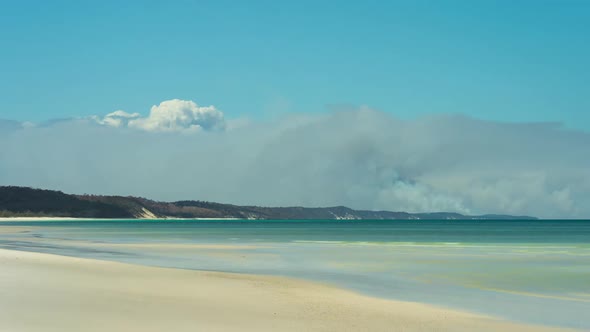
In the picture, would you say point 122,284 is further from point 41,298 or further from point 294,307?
point 294,307

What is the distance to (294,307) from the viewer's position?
17.7 metres

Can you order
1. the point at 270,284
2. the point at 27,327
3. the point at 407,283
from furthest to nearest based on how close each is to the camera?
the point at 407,283, the point at 270,284, the point at 27,327

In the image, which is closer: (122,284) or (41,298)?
(41,298)

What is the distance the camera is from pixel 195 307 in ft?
55.7

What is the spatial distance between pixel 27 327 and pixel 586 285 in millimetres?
20548

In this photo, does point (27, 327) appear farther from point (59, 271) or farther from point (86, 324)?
point (59, 271)

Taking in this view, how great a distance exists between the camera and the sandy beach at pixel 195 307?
47.2ft

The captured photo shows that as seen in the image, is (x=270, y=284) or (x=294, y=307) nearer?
(x=294, y=307)

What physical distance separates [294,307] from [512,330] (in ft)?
16.9

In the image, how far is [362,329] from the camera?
14727 mm

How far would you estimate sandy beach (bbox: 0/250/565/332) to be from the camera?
14383mm

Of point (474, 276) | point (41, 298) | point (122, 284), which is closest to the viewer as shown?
point (41, 298)

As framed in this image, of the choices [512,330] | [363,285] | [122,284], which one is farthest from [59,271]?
[512,330]

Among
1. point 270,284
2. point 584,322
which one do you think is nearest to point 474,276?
point 270,284
